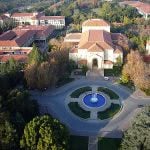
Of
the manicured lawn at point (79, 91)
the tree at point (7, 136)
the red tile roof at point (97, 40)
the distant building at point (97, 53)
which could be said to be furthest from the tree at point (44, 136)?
the red tile roof at point (97, 40)

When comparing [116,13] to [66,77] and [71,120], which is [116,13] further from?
[71,120]

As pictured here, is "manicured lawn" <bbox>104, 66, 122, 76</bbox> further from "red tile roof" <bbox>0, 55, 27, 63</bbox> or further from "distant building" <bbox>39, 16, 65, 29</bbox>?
"distant building" <bbox>39, 16, 65, 29</bbox>

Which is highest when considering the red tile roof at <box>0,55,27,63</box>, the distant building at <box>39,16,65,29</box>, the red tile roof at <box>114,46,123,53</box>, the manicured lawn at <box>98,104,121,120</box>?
the distant building at <box>39,16,65,29</box>

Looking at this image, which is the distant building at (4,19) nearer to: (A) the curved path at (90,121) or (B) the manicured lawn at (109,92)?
(A) the curved path at (90,121)

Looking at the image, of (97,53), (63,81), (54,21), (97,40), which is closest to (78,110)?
(63,81)

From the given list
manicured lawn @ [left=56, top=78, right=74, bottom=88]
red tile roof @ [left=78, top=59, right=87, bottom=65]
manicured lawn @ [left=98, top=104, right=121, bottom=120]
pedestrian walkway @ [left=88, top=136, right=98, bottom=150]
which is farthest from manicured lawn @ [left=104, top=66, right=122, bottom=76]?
pedestrian walkway @ [left=88, top=136, right=98, bottom=150]

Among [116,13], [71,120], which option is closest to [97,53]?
[71,120]
